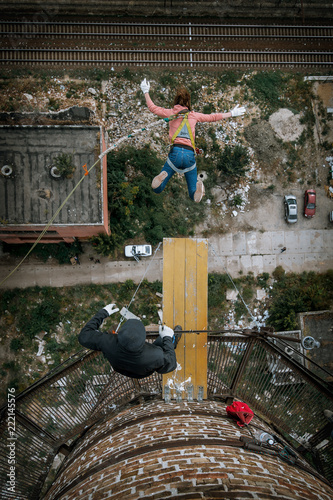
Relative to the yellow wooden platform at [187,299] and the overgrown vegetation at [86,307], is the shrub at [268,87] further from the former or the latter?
the yellow wooden platform at [187,299]

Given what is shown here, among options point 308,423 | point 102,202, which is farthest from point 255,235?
point 308,423

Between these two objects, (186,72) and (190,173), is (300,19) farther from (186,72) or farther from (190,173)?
(190,173)

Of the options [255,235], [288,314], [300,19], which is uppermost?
[300,19]

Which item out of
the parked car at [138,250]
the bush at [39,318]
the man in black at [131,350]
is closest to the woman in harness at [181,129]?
the parked car at [138,250]

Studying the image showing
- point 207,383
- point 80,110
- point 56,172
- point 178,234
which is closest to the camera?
point 207,383

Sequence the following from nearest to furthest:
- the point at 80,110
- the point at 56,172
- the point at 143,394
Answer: the point at 143,394
the point at 56,172
the point at 80,110

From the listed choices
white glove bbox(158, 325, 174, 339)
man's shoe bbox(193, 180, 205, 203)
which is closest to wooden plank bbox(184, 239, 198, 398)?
white glove bbox(158, 325, 174, 339)

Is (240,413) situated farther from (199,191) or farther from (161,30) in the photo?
(161,30)
